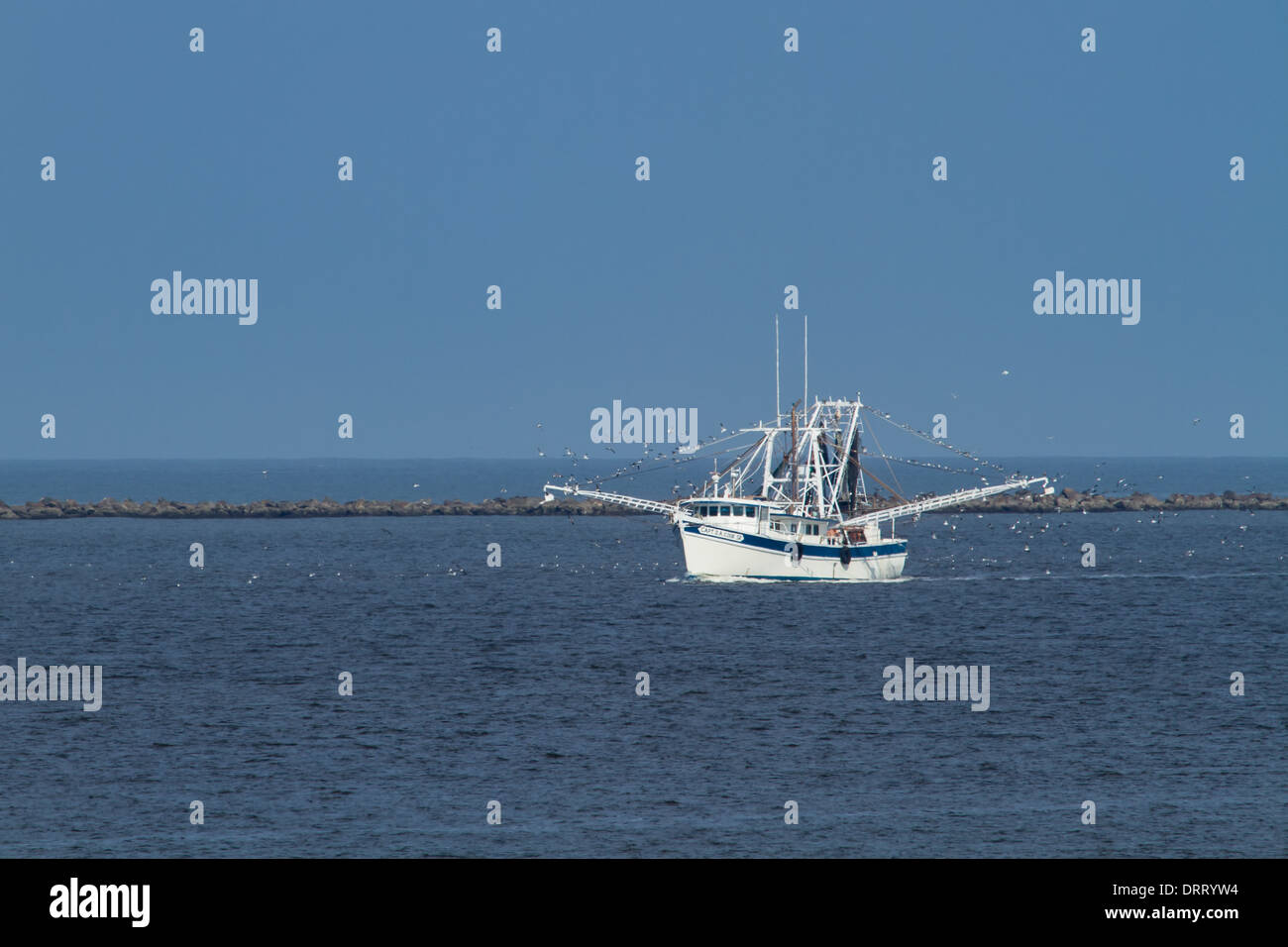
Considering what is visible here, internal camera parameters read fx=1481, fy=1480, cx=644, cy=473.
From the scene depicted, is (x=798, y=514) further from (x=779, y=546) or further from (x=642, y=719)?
(x=642, y=719)

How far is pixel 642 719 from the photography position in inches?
1686

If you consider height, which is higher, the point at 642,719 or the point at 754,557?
the point at 754,557

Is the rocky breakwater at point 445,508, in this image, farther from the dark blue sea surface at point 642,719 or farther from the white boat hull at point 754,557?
the white boat hull at point 754,557

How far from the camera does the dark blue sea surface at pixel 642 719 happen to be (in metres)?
29.7

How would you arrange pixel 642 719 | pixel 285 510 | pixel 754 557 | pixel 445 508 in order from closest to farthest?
pixel 642 719
pixel 754 557
pixel 285 510
pixel 445 508

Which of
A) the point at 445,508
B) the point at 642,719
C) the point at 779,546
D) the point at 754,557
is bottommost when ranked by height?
the point at 642,719

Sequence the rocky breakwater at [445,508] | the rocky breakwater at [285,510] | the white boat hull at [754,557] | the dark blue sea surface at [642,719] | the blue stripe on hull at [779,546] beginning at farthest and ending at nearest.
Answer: the rocky breakwater at [445,508] < the rocky breakwater at [285,510] < the white boat hull at [754,557] < the blue stripe on hull at [779,546] < the dark blue sea surface at [642,719]

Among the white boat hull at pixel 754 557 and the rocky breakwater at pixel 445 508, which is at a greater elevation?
the rocky breakwater at pixel 445 508

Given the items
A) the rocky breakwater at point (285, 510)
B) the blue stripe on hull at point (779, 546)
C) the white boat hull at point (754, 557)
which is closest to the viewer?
the blue stripe on hull at point (779, 546)

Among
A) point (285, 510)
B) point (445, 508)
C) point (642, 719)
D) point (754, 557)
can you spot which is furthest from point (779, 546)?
point (285, 510)

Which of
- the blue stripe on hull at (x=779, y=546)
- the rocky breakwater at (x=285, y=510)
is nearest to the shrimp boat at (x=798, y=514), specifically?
the blue stripe on hull at (x=779, y=546)

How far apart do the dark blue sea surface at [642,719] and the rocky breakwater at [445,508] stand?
253ft

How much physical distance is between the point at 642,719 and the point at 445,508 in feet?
436

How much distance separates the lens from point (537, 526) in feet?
495
